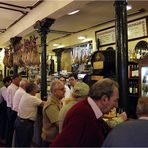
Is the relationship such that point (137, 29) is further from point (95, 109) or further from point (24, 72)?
Answer: point (24, 72)

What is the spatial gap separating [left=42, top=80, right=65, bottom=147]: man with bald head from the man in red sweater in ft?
4.83

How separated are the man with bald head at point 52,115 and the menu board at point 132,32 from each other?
11.5ft

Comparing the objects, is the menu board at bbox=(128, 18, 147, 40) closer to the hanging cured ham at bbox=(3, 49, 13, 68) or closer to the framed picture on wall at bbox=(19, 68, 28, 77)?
the hanging cured ham at bbox=(3, 49, 13, 68)

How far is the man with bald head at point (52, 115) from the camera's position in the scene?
11.9ft

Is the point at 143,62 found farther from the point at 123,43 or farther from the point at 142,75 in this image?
the point at 123,43

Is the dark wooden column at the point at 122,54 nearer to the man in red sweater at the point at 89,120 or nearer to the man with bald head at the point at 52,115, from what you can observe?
the man with bald head at the point at 52,115

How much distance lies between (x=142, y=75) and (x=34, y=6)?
2.69 m

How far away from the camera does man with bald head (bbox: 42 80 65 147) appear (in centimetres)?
363

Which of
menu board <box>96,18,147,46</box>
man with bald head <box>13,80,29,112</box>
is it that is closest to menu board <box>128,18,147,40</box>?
menu board <box>96,18,147,46</box>

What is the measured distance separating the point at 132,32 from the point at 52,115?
3997 millimetres

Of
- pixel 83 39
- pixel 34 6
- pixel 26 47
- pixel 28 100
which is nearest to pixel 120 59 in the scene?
pixel 28 100

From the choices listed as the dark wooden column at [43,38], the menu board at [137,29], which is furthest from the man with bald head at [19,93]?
the menu board at [137,29]

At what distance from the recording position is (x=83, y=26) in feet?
27.4

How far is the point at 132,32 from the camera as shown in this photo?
6.91 meters
